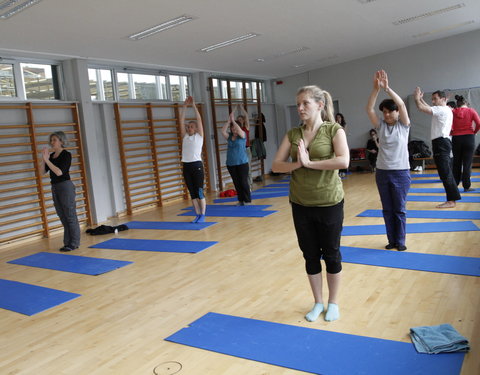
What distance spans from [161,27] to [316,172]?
365cm

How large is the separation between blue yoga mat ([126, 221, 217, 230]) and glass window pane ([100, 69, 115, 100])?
221cm

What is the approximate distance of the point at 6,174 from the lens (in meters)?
5.47

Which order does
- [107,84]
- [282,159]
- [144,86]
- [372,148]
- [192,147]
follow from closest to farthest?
[282,159] < [192,147] < [107,84] < [144,86] < [372,148]

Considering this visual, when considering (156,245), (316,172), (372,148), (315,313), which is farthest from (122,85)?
(315,313)

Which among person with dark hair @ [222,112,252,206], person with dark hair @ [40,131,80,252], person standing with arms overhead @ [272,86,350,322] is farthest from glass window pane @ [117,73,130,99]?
person standing with arms overhead @ [272,86,350,322]

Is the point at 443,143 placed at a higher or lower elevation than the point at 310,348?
higher

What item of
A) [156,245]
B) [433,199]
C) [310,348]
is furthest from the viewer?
[433,199]

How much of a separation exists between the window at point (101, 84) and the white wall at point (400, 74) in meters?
5.32

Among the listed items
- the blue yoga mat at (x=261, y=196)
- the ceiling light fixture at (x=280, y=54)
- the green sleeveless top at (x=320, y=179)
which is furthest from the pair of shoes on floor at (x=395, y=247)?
the ceiling light fixture at (x=280, y=54)

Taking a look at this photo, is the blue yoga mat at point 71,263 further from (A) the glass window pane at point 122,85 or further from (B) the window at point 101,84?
(A) the glass window pane at point 122,85

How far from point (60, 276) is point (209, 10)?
311 centimetres

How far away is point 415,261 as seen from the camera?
3322 millimetres

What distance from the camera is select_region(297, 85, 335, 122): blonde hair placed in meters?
2.30

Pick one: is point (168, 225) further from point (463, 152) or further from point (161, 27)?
point (463, 152)
